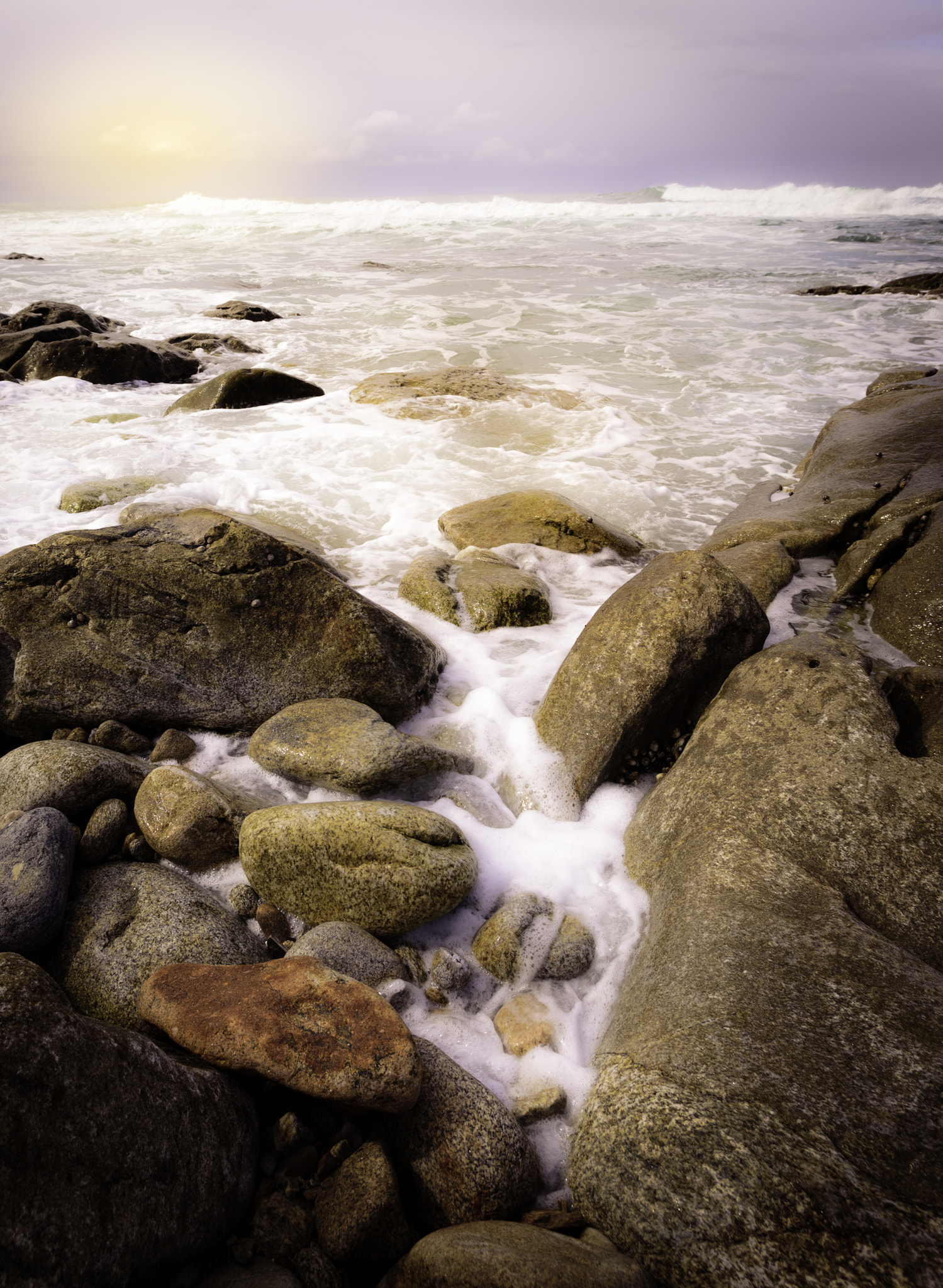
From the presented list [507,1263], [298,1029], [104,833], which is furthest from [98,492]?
[507,1263]

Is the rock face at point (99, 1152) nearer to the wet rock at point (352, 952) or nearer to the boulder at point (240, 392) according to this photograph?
the wet rock at point (352, 952)

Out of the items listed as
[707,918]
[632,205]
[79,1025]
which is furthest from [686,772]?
[632,205]

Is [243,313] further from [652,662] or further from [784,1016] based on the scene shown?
[784,1016]

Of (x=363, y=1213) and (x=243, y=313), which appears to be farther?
(x=243, y=313)

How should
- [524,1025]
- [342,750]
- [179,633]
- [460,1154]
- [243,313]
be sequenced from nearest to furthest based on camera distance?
[460,1154] < [524,1025] < [342,750] < [179,633] < [243,313]

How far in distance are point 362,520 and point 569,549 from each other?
2058 mm

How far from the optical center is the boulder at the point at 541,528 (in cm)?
568

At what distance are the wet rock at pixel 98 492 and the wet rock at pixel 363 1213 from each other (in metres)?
5.92

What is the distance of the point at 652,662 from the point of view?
3318mm

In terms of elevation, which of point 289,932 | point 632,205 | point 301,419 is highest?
point 632,205

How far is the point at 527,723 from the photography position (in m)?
3.76

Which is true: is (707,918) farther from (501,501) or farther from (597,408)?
(597,408)

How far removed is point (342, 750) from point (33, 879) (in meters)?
1.27

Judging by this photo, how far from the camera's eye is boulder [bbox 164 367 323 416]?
29.9 feet
